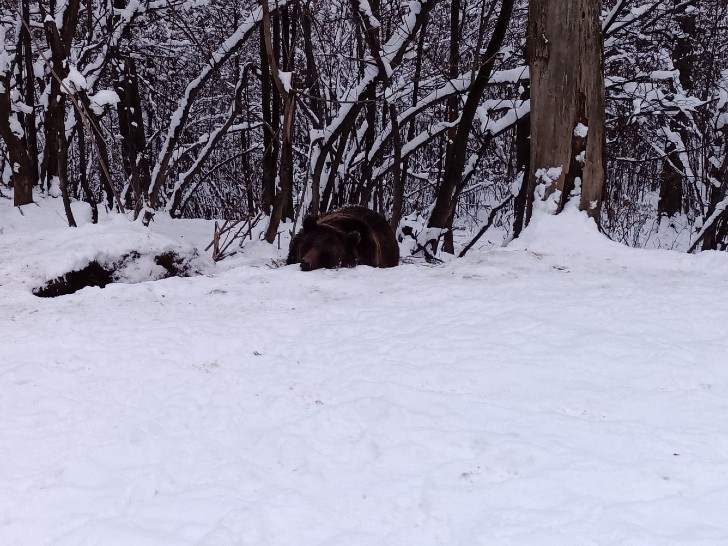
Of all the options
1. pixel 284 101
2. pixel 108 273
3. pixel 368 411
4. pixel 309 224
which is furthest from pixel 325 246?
pixel 368 411

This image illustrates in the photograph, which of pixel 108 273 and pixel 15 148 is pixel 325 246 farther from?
pixel 15 148

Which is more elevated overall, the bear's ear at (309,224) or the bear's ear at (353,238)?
the bear's ear at (309,224)

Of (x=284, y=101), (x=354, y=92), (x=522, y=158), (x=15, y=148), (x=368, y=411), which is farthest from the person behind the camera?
(x=15, y=148)

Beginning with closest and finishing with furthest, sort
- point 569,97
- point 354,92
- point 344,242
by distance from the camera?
point 569,97 → point 344,242 → point 354,92

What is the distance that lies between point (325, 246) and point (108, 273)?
1698 mm

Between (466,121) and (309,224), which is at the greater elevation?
(466,121)

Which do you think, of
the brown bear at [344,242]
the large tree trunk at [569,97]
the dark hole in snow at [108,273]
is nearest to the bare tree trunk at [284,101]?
the brown bear at [344,242]

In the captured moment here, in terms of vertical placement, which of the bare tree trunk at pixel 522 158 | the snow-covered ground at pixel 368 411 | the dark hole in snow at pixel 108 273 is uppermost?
the bare tree trunk at pixel 522 158

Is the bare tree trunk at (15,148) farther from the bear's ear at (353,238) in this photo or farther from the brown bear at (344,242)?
the bear's ear at (353,238)

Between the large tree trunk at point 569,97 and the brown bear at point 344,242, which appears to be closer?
the large tree trunk at point 569,97

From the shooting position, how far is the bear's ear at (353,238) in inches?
213

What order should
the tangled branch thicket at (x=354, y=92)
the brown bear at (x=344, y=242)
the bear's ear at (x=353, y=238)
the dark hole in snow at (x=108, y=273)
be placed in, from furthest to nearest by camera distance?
the tangled branch thicket at (x=354, y=92)
the bear's ear at (x=353, y=238)
the brown bear at (x=344, y=242)
the dark hole in snow at (x=108, y=273)

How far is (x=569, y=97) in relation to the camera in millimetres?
5168

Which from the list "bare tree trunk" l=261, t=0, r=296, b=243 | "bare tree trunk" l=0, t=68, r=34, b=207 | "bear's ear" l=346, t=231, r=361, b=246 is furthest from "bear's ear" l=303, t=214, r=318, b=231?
"bare tree trunk" l=0, t=68, r=34, b=207
